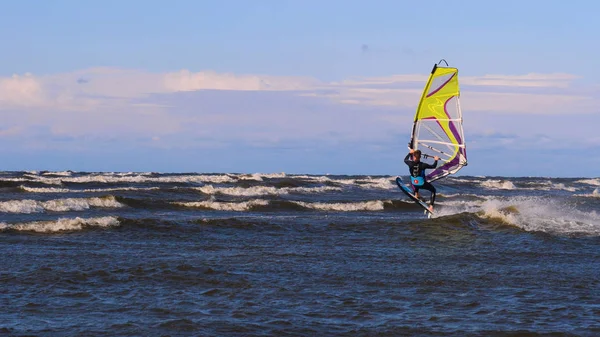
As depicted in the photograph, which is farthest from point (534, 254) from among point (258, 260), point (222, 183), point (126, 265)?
point (222, 183)

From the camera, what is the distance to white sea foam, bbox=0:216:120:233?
16.9 meters

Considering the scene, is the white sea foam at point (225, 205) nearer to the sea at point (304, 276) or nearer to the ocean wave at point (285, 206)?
the ocean wave at point (285, 206)

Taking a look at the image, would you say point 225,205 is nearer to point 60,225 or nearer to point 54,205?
point 54,205

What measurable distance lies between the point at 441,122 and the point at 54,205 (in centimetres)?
1394

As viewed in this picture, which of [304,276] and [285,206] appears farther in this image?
[285,206]

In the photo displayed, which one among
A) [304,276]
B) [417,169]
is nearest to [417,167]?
[417,169]

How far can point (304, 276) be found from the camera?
1130cm

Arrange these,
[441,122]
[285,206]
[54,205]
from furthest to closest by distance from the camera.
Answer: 1. [285,206]
2. [54,205]
3. [441,122]

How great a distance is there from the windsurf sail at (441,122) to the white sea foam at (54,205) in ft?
42.5

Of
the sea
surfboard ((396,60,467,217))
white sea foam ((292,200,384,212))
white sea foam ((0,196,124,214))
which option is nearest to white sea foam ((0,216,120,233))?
the sea

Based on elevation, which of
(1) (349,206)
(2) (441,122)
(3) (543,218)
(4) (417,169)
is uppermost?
(2) (441,122)

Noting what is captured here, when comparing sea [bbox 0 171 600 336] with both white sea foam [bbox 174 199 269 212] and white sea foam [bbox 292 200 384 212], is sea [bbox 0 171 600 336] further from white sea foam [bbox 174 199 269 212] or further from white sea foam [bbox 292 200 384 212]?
white sea foam [bbox 292 200 384 212]

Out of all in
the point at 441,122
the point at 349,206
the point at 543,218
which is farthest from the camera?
the point at 349,206

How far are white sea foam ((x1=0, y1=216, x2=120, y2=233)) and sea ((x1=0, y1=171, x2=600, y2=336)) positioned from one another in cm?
3
